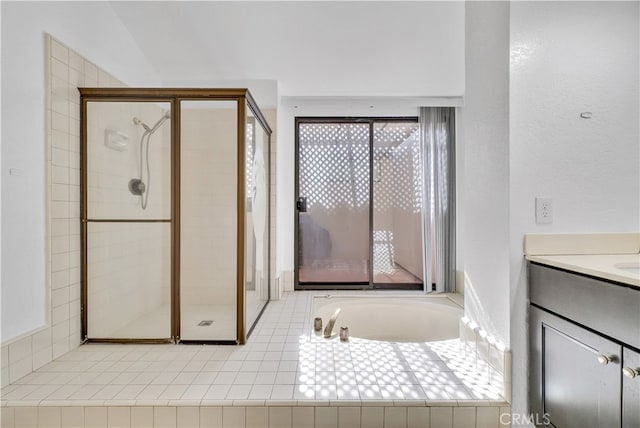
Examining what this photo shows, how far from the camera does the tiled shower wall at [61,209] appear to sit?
1695mm

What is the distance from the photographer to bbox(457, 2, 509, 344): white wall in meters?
1.39

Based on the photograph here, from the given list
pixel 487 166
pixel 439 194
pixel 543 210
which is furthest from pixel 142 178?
pixel 439 194

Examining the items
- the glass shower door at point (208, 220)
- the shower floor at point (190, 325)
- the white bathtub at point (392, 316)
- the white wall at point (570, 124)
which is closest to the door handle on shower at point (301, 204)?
the white bathtub at point (392, 316)

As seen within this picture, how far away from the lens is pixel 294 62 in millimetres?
2592

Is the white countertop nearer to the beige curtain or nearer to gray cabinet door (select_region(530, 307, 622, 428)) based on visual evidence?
gray cabinet door (select_region(530, 307, 622, 428))

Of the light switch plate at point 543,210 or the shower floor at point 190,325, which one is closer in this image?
the light switch plate at point 543,210

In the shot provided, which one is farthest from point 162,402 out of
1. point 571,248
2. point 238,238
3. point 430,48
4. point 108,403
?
point 430,48

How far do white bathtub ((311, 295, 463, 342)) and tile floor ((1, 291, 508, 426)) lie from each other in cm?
81

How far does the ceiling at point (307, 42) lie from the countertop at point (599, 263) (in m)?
1.72

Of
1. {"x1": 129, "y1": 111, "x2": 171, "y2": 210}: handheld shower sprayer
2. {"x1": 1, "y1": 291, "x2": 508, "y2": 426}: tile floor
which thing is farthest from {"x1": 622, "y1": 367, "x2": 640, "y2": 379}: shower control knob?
{"x1": 129, "y1": 111, "x2": 171, "y2": 210}: handheld shower sprayer

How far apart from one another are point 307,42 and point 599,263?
7.30 feet

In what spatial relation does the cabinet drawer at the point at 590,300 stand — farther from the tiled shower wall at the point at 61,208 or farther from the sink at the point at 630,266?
the tiled shower wall at the point at 61,208

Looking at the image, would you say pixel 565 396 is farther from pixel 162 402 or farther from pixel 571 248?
pixel 162 402

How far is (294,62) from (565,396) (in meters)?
2.63
